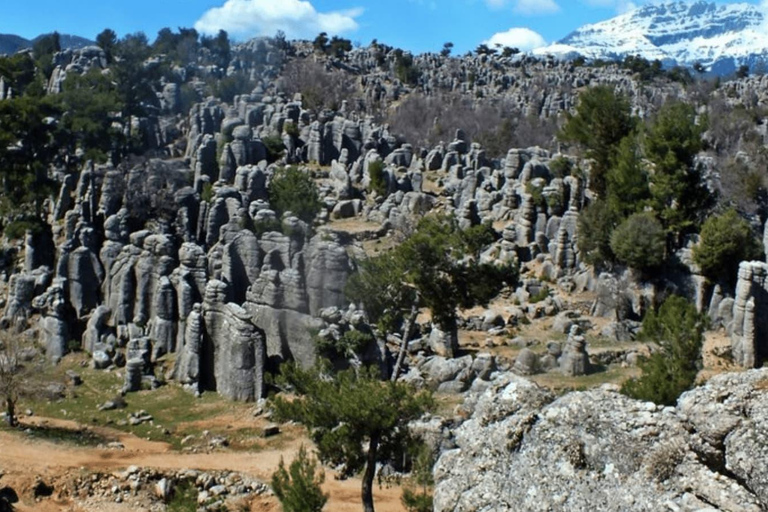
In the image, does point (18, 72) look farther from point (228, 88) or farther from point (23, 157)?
point (23, 157)

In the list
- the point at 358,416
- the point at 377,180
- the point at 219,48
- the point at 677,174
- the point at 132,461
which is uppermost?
the point at 219,48

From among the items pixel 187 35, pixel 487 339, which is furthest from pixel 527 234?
pixel 187 35

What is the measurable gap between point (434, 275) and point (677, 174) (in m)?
14.8

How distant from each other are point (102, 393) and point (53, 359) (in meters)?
3.63

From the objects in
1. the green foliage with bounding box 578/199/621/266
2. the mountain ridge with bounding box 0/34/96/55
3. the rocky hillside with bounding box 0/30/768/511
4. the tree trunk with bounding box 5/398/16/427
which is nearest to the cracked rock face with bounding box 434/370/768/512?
the rocky hillside with bounding box 0/30/768/511

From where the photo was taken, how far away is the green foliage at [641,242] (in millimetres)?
30406

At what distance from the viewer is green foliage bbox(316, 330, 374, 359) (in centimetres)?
2336

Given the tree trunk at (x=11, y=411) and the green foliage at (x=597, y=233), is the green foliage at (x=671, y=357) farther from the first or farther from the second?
the tree trunk at (x=11, y=411)

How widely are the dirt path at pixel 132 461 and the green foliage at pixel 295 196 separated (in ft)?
56.2

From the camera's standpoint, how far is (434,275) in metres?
22.3

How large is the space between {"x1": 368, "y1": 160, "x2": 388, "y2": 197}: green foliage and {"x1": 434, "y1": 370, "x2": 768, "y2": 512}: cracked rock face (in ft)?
120

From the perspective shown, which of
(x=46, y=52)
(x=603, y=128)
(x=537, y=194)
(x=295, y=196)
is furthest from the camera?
(x=46, y=52)

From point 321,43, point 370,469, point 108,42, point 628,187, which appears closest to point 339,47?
point 321,43

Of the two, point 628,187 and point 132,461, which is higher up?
point 628,187
